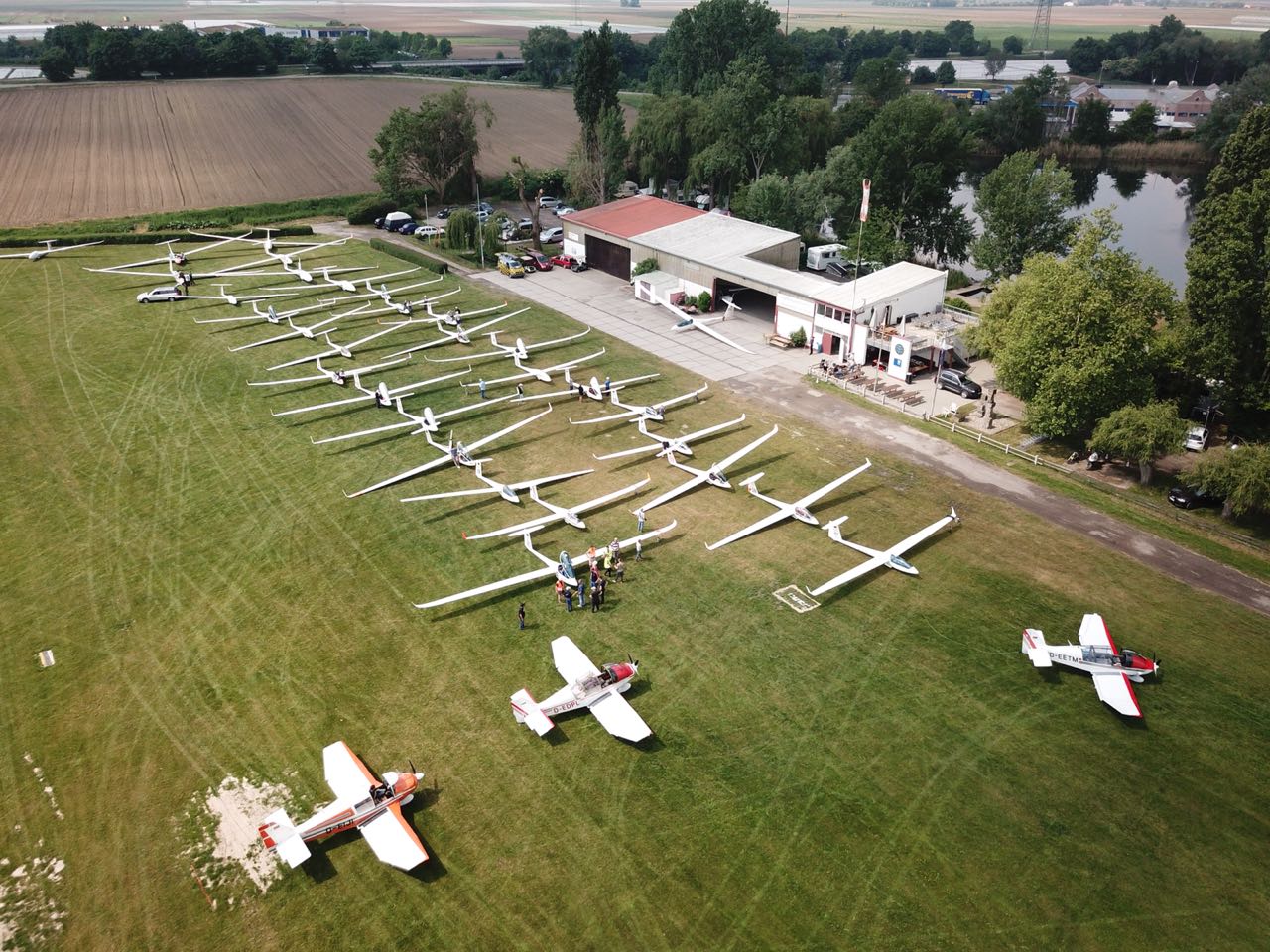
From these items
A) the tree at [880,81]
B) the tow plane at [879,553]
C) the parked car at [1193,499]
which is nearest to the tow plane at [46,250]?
the tow plane at [879,553]

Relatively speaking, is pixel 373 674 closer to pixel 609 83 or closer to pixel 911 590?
pixel 911 590

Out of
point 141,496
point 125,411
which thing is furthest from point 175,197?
point 141,496

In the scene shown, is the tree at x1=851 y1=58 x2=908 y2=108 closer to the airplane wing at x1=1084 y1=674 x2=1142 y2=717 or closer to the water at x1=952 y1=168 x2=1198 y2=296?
the water at x1=952 y1=168 x2=1198 y2=296

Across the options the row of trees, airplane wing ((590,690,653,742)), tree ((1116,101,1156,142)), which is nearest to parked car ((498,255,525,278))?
airplane wing ((590,690,653,742))

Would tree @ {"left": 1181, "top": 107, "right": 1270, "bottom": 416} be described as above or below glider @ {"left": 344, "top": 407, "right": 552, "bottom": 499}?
above

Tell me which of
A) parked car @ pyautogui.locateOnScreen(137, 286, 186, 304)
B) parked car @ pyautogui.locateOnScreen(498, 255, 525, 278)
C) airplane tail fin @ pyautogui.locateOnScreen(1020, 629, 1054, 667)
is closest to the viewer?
airplane tail fin @ pyautogui.locateOnScreen(1020, 629, 1054, 667)
